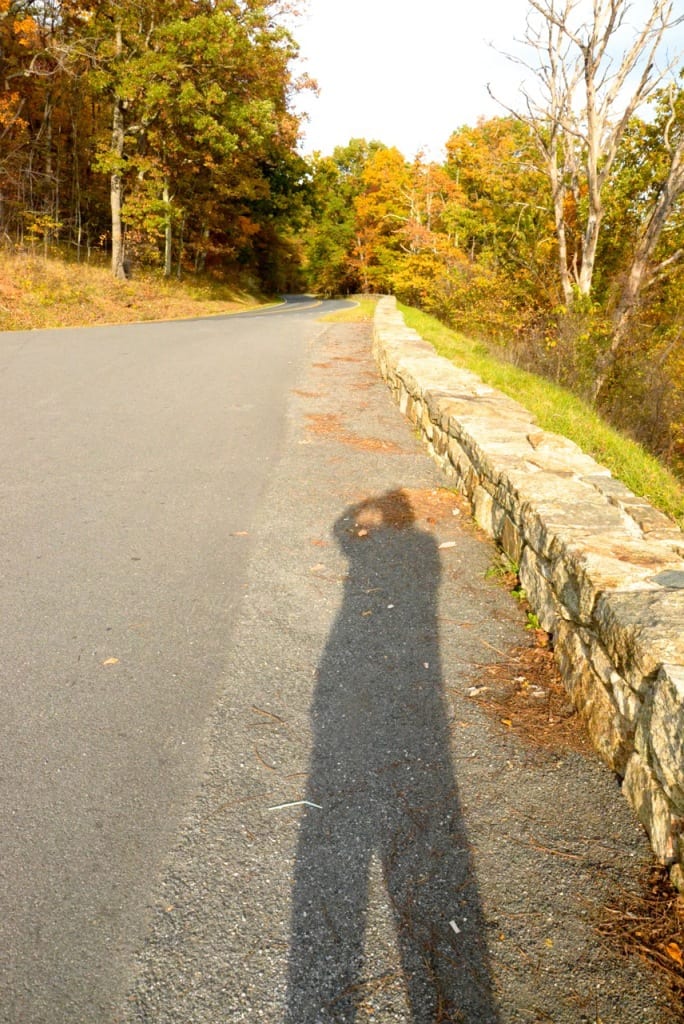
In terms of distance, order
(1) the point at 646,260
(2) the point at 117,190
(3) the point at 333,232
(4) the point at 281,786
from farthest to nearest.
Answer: (3) the point at 333,232
(2) the point at 117,190
(1) the point at 646,260
(4) the point at 281,786

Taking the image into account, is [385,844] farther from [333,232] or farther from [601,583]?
[333,232]

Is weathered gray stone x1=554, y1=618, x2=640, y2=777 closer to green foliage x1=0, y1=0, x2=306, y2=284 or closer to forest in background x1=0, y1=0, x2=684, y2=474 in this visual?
forest in background x1=0, y1=0, x2=684, y2=474

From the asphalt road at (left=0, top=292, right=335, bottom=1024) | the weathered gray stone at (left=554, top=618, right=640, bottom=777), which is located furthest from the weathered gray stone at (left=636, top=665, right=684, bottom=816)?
the asphalt road at (left=0, top=292, right=335, bottom=1024)

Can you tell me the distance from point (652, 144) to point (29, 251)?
19.4 meters

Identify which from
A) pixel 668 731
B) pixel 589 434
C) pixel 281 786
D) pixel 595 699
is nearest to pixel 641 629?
pixel 668 731

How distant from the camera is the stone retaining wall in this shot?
2533mm

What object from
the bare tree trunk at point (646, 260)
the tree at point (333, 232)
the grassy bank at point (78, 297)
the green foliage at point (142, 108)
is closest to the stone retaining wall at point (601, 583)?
the bare tree trunk at point (646, 260)

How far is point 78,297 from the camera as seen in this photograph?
66.4ft

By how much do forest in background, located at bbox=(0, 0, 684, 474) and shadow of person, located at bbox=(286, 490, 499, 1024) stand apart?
8.91 metres

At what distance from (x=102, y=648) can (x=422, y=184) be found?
4313 centimetres

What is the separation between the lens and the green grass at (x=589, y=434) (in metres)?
6.02

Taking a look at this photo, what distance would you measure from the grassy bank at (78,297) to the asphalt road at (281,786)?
13702 mm

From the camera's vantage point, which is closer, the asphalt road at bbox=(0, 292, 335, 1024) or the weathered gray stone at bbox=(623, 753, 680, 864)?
the asphalt road at bbox=(0, 292, 335, 1024)

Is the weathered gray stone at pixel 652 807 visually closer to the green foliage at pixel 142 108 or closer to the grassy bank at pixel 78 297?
the grassy bank at pixel 78 297
